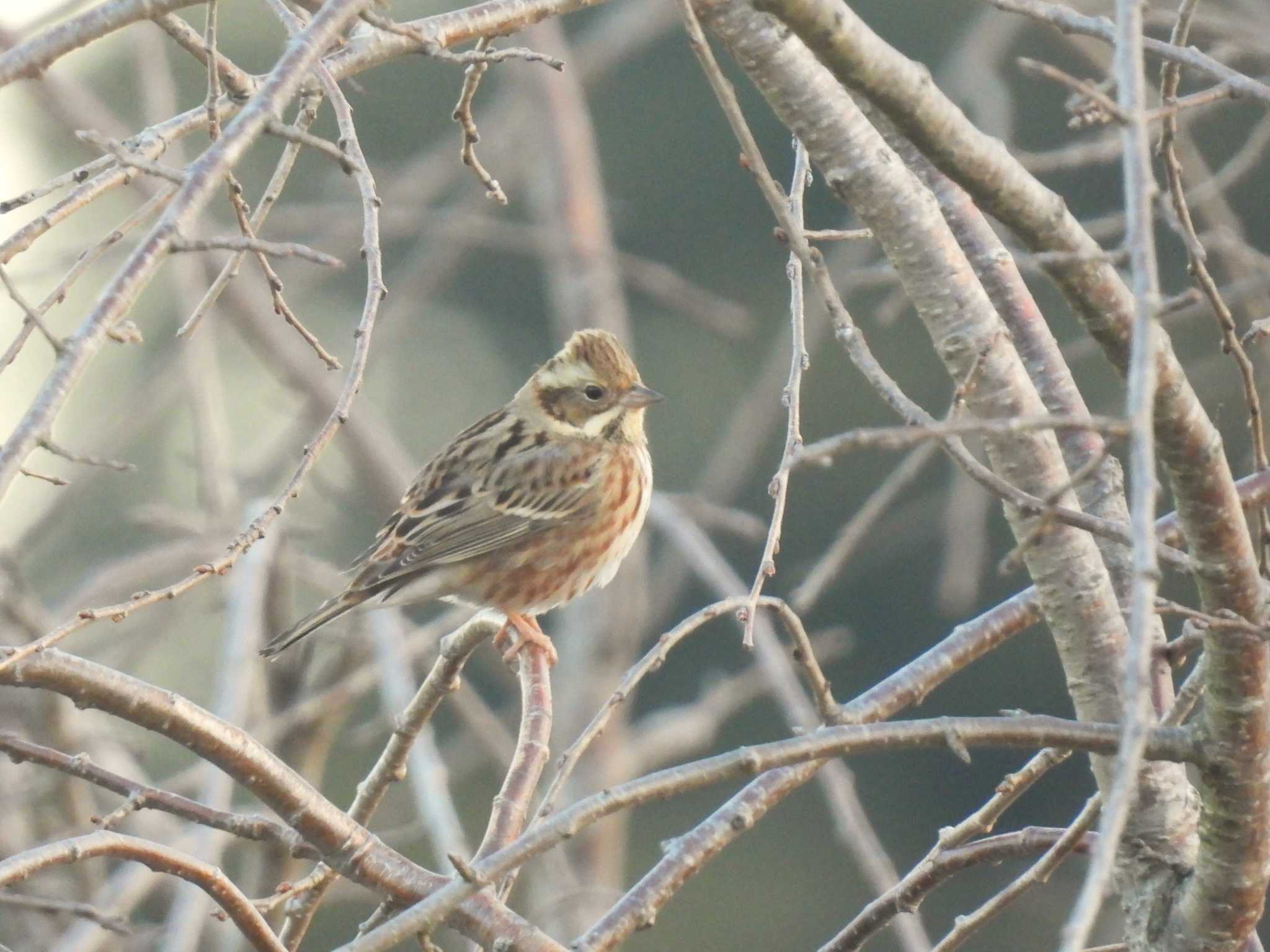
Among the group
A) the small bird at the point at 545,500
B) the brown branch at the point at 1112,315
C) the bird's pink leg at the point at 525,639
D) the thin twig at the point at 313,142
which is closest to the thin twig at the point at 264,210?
the thin twig at the point at 313,142

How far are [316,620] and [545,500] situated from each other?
984mm

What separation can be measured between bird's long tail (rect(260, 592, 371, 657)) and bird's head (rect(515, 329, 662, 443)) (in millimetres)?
969

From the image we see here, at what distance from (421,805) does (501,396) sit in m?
9.02

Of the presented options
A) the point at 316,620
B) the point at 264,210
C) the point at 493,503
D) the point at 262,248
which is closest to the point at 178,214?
the point at 262,248

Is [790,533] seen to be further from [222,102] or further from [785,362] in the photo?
[222,102]

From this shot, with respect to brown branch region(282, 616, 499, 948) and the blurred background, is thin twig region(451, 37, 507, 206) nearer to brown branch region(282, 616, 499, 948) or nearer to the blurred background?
brown branch region(282, 616, 499, 948)

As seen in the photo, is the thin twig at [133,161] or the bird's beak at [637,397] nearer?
the thin twig at [133,161]

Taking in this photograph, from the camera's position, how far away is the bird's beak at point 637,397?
5113 millimetres

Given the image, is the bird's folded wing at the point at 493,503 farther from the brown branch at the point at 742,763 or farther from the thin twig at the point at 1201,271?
the brown branch at the point at 742,763

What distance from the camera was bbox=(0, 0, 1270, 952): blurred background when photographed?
5.17m

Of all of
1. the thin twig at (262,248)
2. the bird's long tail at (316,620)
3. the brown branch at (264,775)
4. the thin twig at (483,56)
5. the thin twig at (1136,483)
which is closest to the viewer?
the thin twig at (1136,483)

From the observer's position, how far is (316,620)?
446 centimetres

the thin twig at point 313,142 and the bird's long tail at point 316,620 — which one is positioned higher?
the thin twig at point 313,142

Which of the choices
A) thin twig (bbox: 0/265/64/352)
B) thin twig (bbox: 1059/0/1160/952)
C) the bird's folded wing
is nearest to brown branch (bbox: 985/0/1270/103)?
thin twig (bbox: 1059/0/1160/952)
